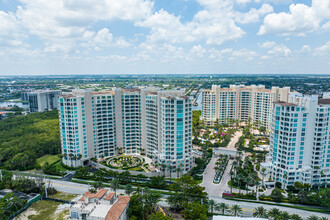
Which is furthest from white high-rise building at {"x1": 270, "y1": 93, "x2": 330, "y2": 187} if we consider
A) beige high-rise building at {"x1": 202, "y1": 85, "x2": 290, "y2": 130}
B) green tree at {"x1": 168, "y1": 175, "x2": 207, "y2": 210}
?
beige high-rise building at {"x1": 202, "y1": 85, "x2": 290, "y2": 130}

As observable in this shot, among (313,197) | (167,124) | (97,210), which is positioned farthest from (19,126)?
(313,197)

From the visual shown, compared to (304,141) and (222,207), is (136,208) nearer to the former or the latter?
(222,207)

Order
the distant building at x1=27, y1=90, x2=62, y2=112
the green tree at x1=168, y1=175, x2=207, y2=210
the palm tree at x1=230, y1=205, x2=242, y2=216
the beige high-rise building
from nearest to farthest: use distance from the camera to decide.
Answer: the palm tree at x1=230, y1=205, x2=242, y2=216, the green tree at x1=168, y1=175, x2=207, y2=210, the beige high-rise building, the distant building at x1=27, y1=90, x2=62, y2=112

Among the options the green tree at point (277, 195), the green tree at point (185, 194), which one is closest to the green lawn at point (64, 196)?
the green tree at point (185, 194)

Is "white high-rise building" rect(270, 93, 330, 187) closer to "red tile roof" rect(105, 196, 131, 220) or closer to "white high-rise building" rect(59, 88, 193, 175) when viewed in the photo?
"white high-rise building" rect(59, 88, 193, 175)

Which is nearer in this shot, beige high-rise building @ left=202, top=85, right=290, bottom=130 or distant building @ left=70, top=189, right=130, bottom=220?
distant building @ left=70, top=189, right=130, bottom=220

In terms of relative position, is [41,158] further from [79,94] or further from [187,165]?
[187,165]
